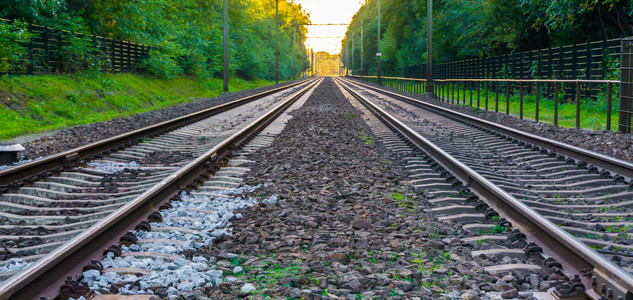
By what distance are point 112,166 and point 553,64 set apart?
67.0 feet

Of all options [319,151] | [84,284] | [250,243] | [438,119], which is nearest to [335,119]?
[438,119]

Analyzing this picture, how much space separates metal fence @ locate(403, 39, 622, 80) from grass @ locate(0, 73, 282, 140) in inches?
617

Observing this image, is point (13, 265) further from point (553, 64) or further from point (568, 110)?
point (553, 64)

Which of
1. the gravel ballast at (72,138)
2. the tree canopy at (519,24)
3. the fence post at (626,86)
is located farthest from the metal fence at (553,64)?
the gravel ballast at (72,138)

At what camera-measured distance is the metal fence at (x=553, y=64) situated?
19.2 meters

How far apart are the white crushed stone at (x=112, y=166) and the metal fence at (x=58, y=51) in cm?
1233

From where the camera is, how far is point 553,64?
23391 mm

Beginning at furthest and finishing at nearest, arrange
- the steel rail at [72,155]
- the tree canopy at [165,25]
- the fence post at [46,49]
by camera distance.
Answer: the tree canopy at [165,25]
the fence post at [46,49]
the steel rail at [72,155]

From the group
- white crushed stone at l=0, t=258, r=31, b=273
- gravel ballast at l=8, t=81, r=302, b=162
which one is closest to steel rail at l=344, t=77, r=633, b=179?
white crushed stone at l=0, t=258, r=31, b=273

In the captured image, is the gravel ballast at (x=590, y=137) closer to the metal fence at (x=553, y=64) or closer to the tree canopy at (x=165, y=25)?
the metal fence at (x=553, y=64)

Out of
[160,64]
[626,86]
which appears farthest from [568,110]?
[160,64]

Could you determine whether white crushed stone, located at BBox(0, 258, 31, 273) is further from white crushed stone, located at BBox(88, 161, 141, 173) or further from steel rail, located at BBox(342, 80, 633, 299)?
white crushed stone, located at BBox(88, 161, 141, 173)

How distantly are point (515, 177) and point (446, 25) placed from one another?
125ft

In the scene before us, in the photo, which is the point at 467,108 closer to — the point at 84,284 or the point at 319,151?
the point at 319,151
